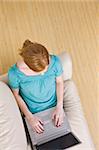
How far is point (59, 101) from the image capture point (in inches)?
74.0

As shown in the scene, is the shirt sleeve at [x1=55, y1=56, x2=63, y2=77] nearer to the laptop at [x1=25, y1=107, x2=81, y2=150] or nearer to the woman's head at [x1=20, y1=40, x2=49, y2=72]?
the woman's head at [x1=20, y1=40, x2=49, y2=72]

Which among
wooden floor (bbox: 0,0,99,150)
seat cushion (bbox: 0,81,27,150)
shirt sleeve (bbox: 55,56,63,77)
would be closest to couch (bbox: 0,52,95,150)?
seat cushion (bbox: 0,81,27,150)

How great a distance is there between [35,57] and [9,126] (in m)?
0.39

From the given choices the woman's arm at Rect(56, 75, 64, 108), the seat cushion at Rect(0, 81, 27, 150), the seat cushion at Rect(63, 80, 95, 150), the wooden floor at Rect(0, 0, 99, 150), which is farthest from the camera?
the wooden floor at Rect(0, 0, 99, 150)

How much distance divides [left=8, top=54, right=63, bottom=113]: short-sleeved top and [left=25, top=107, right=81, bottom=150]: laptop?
10cm

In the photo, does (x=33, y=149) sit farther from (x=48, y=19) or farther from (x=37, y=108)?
(x=48, y=19)

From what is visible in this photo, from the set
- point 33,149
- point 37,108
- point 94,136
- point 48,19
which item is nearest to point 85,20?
point 48,19

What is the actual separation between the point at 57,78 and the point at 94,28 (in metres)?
1.15

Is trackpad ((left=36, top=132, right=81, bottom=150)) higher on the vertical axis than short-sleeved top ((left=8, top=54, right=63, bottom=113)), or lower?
lower

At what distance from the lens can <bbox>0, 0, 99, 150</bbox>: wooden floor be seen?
2631mm

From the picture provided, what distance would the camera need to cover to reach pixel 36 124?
5.81 ft

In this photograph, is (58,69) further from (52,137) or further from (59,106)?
(52,137)

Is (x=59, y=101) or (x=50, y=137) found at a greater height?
(x=59, y=101)

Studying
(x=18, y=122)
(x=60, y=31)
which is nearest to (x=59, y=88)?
(x=18, y=122)
